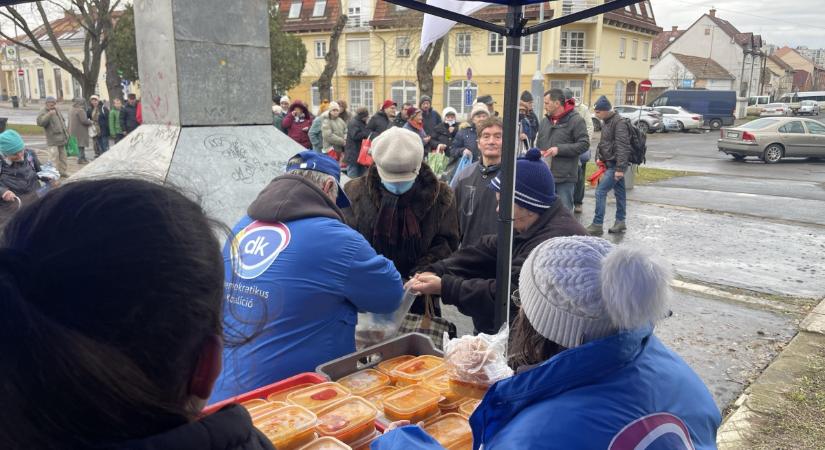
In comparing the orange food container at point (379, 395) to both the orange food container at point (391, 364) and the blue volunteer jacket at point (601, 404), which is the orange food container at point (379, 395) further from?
the blue volunteer jacket at point (601, 404)

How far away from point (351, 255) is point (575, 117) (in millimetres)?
6387

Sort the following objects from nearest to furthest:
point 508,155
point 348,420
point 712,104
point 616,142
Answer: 1. point 348,420
2. point 508,155
3. point 616,142
4. point 712,104

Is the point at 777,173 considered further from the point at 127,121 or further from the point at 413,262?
the point at 127,121

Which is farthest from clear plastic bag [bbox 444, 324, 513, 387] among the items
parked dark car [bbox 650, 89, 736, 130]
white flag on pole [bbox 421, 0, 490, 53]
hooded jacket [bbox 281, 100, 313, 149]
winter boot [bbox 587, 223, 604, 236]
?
parked dark car [bbox 650, 89, 736, 130]

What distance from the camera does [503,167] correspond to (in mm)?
2609

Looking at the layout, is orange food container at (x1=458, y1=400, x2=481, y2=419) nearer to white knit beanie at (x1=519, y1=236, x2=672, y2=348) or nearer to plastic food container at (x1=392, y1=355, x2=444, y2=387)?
plastic food container at (x1=392, y1=355, x2=444, y2=387)

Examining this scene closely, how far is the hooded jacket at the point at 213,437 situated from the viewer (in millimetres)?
888

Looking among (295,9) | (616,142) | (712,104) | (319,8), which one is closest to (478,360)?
(616,142)

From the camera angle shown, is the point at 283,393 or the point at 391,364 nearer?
the point at 283,393

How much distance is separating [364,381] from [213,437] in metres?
1.35

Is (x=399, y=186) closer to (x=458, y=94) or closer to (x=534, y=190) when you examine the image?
(x=534, y=190)

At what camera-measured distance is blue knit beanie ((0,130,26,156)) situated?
22.5 feet

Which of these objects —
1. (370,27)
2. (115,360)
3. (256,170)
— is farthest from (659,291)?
(370,27)

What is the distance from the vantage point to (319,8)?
158 ft
